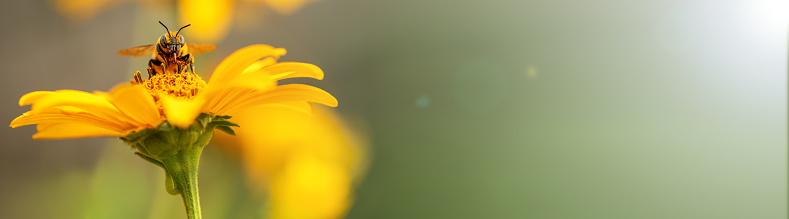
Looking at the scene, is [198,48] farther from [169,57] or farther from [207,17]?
[207,17]

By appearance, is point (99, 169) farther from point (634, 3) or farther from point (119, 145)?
point (634, 3)

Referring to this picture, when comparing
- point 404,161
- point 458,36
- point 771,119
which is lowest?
point 404,161

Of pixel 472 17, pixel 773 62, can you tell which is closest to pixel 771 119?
pixel 773 62

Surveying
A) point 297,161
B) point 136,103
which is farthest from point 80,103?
point 297,161

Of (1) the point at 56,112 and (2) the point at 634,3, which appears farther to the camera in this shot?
(2) the point at 634,3

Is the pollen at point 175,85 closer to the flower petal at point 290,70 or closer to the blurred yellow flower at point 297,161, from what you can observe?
the flower petal at point 290,70

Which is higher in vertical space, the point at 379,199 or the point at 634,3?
the point at 634,3

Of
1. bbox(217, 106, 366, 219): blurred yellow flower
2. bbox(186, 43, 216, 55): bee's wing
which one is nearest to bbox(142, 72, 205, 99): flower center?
bbox(186, 43, 216, 55): bee's wing
